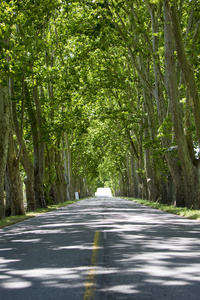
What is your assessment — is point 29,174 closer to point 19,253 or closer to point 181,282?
point 19,253

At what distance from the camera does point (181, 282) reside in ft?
17.8

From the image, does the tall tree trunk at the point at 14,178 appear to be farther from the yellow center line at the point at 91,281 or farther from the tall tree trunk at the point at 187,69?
the yellow center line at the point at 91,281

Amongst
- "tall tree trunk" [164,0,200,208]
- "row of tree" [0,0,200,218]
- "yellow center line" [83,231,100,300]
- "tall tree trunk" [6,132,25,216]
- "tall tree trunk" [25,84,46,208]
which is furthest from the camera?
"tall tree trunk" [25,84,46,208]

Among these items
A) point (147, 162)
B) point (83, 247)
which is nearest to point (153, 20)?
point (147, 162)

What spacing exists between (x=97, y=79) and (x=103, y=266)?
920 inches

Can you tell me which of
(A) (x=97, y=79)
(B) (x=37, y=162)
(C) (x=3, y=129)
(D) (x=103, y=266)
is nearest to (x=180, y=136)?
(C) (x=3, y=129)

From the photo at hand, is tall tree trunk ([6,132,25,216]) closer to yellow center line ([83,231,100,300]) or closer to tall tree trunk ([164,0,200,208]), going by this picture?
tall tree trunk ([164,0,200,208])

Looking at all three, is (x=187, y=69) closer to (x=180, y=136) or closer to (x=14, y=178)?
(x=180, y=136)

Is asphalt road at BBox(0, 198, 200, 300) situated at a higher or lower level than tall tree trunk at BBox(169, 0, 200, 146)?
lower

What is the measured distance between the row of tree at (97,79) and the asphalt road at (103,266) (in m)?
7.49

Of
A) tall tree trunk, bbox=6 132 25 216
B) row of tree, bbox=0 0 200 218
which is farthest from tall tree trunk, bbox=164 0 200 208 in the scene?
tall tree trunk, bbox=6 132 25 216

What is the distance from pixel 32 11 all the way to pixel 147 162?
55.5ft

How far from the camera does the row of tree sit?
17.7 metres

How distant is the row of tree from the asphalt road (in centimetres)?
749
